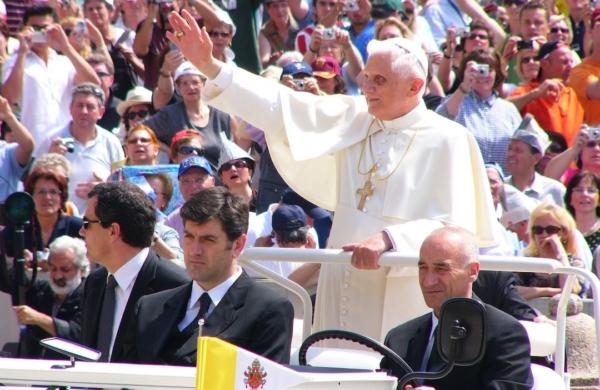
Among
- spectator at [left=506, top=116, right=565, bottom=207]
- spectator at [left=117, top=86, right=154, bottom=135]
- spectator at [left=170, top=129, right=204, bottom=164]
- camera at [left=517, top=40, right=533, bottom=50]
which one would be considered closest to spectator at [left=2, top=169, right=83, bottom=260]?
spectator at [left=170, top=129, right=204, bottom=164]

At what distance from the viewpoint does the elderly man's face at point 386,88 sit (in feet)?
20.8

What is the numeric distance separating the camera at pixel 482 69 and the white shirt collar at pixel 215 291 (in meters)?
6.59

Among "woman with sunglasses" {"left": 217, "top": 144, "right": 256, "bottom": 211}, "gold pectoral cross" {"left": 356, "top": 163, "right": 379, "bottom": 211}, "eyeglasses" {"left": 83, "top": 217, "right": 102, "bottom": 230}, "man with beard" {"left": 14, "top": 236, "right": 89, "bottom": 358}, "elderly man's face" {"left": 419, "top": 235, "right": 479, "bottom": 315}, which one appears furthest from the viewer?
"woman with sunglasses" {"left": 217, "top": 144, "right": 256, "bottom": 211}

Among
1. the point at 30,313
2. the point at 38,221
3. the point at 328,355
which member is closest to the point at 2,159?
the point at 38,221

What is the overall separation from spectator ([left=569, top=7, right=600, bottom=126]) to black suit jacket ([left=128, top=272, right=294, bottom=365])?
323 inches

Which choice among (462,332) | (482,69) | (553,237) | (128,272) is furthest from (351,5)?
(462,332)

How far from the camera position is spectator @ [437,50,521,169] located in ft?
38.5

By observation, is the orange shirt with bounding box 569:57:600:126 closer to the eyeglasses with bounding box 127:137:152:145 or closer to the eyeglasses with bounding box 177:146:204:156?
the eyeglasses with bounding box 177:146:204:156

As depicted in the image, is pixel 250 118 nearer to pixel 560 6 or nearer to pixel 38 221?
pixel 38 221

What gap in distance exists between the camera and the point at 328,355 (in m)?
5.34

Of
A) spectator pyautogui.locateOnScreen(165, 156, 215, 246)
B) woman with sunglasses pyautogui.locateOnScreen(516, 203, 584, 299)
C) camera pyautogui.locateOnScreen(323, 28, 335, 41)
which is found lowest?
woman with sunglasses pyautogui.locateOnScreen(516, 203, 584, 299)

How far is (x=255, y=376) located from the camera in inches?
156

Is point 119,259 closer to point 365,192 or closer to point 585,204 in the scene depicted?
point 365,192

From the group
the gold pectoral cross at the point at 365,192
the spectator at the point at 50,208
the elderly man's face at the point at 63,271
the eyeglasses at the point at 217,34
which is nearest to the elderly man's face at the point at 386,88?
the gold pectoral cross at the point at 365,192
